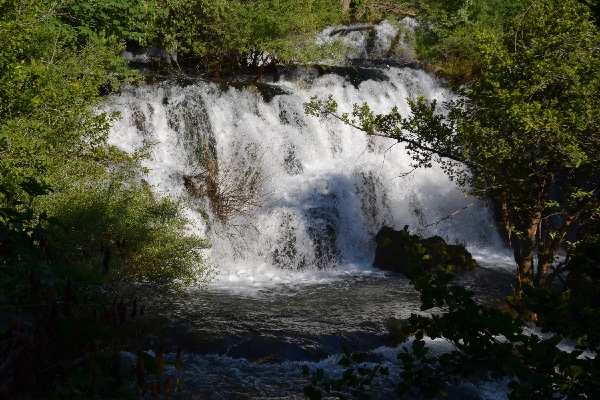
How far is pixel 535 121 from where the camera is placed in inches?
320

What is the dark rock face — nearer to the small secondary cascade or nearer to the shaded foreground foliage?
the small secondary cascade

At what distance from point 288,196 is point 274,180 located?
756mm

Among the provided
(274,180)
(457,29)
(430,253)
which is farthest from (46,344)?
(457,29)

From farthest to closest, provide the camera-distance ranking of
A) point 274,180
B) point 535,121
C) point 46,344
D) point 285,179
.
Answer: point 285,179
point 274,180
point 535,121
point 46,344

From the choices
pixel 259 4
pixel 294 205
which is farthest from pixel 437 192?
pixel 259 4

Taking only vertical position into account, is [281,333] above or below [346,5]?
below

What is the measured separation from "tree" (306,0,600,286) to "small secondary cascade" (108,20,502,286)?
4.75 metres

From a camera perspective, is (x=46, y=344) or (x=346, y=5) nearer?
(x=46, y=344)

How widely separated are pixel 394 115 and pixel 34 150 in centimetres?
544

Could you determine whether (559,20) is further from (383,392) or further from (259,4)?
(259,4)

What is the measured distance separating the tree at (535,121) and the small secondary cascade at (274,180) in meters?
4.75

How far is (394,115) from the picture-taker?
9148mm

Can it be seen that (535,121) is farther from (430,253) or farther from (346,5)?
(346,5)

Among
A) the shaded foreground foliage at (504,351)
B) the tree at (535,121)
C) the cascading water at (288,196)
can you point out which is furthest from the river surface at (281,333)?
the shaded foreground foliage at (504,351)
